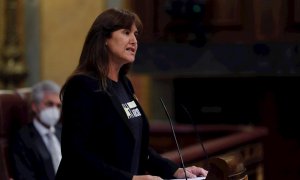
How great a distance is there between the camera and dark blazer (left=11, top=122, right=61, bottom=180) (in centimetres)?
398

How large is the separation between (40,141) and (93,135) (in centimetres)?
205

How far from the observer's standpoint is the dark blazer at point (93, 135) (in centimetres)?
212

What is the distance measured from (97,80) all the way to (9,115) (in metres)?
1.87

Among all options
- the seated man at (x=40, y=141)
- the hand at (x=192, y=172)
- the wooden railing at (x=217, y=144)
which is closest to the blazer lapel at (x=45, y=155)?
the seated man at (x=40, y=141)

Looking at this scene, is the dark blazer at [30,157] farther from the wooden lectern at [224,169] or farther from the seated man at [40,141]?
the wooden lectern at [224,169]

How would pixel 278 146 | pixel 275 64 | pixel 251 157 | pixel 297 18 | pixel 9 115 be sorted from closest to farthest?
1. pixel 297 18
2. pixel 275 64
3. pixel 9 115
4. pixel 251 157
5. pixel 278 146

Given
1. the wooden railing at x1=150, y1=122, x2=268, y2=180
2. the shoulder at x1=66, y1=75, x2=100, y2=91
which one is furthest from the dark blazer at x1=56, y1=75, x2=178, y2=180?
the wooden railing at x1=150, y1=122, x2=268, y2=180

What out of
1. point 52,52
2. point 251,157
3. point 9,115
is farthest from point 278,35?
point 52,52

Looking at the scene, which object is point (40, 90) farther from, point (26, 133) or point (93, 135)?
point (93, 135)

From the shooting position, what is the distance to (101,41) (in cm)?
224

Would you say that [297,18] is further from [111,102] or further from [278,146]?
[278,146]

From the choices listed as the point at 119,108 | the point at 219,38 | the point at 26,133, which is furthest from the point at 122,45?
the point at 26,133

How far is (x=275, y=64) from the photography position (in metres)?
2.97

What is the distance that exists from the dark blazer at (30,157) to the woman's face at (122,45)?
1.82 metres
